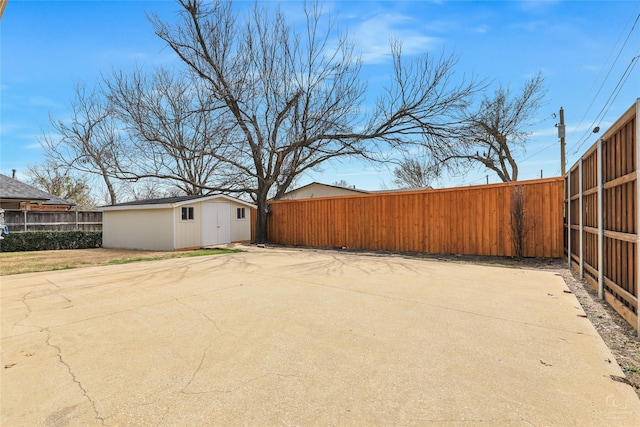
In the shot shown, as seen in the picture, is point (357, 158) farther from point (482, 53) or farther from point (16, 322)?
point (16, 322)

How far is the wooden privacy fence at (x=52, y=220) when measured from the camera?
13312 mm

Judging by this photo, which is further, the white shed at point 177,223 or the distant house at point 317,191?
the distant house at point 317,191

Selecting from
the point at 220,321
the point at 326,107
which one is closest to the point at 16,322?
the point at 220,321

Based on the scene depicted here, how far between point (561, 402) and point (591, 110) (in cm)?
1472

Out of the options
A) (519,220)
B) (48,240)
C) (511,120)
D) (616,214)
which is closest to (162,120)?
(48,240)

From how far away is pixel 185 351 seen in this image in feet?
8.83

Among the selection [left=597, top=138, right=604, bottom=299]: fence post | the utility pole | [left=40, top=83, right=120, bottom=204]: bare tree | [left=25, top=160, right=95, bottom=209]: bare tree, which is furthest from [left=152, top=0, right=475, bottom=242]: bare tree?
[left=25, top=160, right=95, bottom=209]: bare tree

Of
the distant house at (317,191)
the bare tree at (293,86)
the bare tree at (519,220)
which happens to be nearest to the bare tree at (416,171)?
the bare tree at (293,86)

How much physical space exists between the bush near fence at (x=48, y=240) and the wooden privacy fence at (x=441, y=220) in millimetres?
8898

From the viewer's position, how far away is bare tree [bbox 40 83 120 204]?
14.9 metres

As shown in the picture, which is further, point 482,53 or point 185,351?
point 482,53

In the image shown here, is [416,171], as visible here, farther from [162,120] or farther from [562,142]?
[162,120]

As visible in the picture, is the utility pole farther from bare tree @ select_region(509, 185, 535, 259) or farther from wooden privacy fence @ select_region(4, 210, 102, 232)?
wooden privacy fence @ select_region(4, 210, 102, 232)

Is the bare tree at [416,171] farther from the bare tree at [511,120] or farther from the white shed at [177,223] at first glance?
the white shed at [177,223]
